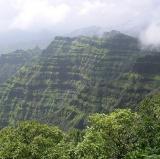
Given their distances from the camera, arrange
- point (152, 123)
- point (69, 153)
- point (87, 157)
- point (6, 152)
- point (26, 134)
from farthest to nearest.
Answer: point (26, 134)
point (152, 123)
point (6, 152)
point (69, 153)
point (87, 157)

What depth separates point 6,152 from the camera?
81.3m

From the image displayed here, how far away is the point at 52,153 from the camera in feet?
256

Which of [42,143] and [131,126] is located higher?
[131,126]

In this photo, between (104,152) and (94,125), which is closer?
(104,152)

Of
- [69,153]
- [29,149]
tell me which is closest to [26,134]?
[29,149]

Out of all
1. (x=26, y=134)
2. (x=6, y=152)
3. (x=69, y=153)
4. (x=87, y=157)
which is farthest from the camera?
(x=26, y=134)

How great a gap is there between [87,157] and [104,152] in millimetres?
5001

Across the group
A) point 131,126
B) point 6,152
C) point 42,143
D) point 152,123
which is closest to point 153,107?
point 152,123

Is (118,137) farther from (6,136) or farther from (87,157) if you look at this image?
(6,136)

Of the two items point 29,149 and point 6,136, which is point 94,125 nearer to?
point 29,149

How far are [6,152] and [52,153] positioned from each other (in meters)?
8.88

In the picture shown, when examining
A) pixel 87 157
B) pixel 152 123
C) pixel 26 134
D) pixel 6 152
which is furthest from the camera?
pixel 26 134

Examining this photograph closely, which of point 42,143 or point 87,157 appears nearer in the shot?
point 87,157

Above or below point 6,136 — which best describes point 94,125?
above
